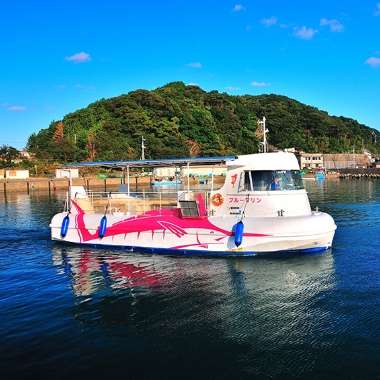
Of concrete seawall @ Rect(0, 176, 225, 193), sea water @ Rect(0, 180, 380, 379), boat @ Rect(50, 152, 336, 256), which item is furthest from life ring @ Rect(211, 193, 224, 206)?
concrete seawall @ Rect(0, 176, 225, 193)

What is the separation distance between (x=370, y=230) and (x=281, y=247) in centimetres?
913

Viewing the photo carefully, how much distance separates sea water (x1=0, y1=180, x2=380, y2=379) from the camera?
751 cm

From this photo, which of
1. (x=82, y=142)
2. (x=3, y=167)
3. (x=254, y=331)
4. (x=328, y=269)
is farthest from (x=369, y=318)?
(x=82, y=142)

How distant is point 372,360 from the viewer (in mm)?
7586

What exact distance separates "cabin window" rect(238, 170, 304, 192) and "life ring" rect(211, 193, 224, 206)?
0.89 meters

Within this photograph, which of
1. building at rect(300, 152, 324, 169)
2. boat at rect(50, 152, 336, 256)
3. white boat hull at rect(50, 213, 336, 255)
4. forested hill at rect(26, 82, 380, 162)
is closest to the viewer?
white boat hull at rect(50, 213, 336, 255)

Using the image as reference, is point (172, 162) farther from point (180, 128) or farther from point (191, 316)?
point (180, 128)

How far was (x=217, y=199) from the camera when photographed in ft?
53.9

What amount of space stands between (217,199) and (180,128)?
10367 centimetres

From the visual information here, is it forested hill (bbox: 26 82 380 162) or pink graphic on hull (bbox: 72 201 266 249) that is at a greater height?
forested hill (bbox: 26 82 380 162)

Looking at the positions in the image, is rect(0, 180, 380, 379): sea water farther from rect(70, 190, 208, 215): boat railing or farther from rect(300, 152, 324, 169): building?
rect(300, 152, 324, 169): building

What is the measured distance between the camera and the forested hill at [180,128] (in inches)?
3893

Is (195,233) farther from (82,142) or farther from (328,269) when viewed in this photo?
(82,142)

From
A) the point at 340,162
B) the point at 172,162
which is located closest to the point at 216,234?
the point at 172,162
